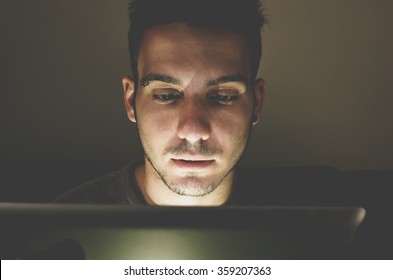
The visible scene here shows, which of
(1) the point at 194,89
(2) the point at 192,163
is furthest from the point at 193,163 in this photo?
(1) the point at 194,89

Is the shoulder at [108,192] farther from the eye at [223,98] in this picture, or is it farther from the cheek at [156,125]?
the eye at [223,98]

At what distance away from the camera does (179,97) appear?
1069 millimetres

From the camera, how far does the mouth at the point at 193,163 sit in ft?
3.47

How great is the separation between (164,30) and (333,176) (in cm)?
94

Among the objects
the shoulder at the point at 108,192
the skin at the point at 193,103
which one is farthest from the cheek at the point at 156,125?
the shoulder at the point at 108,192

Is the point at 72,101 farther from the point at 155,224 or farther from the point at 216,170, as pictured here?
the point at 155,224

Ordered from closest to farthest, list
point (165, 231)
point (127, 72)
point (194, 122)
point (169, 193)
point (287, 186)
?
point (165, 231) < point (194, 122) < point (169, 193) < point (287, 186) < point (127, 72)

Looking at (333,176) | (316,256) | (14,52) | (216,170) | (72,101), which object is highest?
(14,52)

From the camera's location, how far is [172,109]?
1.07 meters

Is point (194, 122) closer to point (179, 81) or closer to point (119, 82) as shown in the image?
point (179, 81)

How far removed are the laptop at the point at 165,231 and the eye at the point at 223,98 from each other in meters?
0.56

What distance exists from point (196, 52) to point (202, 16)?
0.39 feet

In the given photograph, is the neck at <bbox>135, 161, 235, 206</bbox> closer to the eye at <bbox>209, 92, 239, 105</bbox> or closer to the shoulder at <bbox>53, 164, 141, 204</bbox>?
the shoulder at <bbox>53, 164, 141, 204</bbox>
